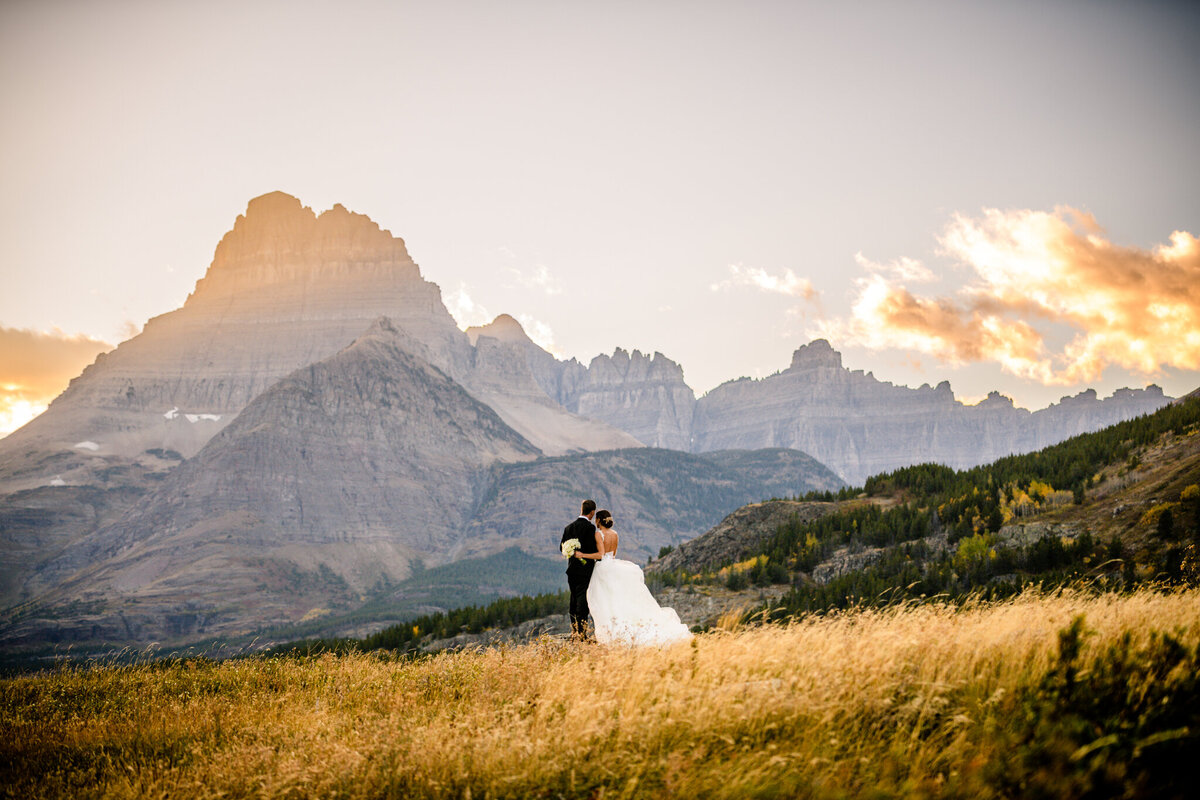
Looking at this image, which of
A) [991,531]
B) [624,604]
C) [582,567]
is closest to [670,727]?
[624,604]

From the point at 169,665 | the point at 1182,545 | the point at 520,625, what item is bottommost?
the point at 520,625

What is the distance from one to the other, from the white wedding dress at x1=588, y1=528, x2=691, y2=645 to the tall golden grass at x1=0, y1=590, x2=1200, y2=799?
3556mm

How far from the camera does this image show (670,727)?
7512mm

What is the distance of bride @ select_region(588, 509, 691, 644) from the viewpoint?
15078mm

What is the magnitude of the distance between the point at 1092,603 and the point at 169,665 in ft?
70.0

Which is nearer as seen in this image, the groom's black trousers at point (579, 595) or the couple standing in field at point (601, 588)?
the couple standing in field at point (601, 588)

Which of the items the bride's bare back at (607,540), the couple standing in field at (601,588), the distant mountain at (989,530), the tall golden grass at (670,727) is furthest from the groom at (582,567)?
the distant mountain at (989,530)

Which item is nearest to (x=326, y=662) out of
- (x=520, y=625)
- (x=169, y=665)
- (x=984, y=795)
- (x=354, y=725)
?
(x=169, y=665)

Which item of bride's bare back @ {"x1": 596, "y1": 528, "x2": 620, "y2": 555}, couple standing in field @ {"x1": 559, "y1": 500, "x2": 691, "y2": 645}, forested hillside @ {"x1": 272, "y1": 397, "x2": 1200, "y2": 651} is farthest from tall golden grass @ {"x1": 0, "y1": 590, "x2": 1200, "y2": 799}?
forested hillside @ {"x1": 272, "y1": 397, "x2": 1200, "y2": 651}

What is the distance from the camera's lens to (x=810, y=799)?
6.11 metres

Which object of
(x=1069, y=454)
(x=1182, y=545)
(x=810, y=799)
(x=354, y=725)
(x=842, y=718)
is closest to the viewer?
(x=810, y=799)

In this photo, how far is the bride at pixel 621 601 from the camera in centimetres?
1508

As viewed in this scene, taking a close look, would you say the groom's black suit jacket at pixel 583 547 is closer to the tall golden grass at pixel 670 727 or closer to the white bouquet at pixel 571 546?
the white bouquet at pixel 571 546

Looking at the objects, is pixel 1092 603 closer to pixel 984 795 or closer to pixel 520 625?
pixel 984 795
